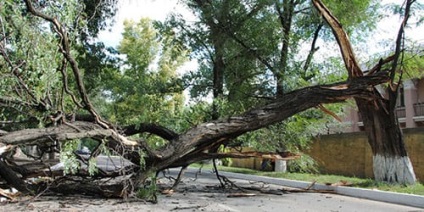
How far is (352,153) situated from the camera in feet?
59.4

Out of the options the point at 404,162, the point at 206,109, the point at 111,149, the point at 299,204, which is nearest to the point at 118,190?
the point at 111,149

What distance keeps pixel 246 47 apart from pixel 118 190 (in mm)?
8650

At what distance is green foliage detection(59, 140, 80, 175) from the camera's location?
7.72m

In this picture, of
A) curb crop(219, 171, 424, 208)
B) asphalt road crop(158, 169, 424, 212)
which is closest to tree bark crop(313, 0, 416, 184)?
curb crop(219, 171, 424, 208)

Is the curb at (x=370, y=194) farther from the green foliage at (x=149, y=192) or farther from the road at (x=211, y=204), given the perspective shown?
the green foliage at (x=149, y=192)

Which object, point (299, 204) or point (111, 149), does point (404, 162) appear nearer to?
point (299, 204)

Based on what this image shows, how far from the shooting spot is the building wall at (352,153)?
15.0 meters

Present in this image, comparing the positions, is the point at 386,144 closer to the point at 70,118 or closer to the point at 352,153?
the point at 352,153

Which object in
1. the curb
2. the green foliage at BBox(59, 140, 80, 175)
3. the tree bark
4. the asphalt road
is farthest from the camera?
the tree bark

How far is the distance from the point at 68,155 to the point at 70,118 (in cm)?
157

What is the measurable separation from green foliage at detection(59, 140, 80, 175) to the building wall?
38.7 ft

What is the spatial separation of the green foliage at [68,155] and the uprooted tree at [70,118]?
109mm

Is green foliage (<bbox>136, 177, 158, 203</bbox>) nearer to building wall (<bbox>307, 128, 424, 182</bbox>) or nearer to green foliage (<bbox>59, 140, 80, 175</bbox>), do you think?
green foliage (<bbox>59, 140, 80, 175</bbox>)

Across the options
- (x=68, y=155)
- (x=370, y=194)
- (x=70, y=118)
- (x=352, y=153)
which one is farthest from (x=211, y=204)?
(x=352, y=153)
